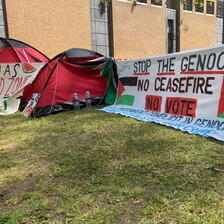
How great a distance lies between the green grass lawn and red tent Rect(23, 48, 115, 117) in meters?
1.86

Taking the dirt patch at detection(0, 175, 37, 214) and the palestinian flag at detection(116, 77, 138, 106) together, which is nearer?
the dirt patch at detection(0, 175, 37, 214)

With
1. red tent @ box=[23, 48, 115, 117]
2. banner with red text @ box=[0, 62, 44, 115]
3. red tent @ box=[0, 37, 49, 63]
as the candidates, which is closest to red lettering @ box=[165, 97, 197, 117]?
red tent @ box=[23, 48, 115, 117]

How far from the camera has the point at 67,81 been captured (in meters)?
6.71

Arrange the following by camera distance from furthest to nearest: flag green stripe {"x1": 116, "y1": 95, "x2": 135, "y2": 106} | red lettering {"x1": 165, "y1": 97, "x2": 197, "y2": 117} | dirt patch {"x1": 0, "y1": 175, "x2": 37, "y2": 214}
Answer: flag green stripe {"x1": 116, "y1": 95, "x2": 135, "y2": 106}, red lettering {"x1": 165, "y1": 97, "x2": 197, "y2": 117}, dirt patch {"x1": 0, "y1": 175, "x2": 37, "y2": 214}

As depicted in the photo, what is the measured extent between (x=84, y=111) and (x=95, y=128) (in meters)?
1.78

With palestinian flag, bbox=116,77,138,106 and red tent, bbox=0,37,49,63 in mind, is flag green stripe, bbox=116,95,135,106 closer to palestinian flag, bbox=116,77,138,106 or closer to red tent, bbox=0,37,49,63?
palestinian flag, bbox=116,77,138,106

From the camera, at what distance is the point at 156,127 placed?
4.49m

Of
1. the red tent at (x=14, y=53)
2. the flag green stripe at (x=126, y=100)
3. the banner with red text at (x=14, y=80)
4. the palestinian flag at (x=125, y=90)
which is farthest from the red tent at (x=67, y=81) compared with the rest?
the red tent at (x=14, y=53)

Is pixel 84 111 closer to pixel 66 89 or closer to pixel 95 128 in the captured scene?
pixel 66 89

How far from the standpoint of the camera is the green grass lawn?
2113 mm

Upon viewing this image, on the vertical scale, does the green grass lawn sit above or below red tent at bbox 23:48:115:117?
below

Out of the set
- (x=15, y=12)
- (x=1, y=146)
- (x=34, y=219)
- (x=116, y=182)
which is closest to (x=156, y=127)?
(x=116, y=182)

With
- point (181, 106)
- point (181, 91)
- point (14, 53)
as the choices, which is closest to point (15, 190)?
point (181, 106)

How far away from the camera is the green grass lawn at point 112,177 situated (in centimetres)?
211
